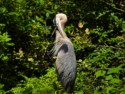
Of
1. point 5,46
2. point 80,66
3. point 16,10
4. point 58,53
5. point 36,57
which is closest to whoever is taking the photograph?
point 58,53

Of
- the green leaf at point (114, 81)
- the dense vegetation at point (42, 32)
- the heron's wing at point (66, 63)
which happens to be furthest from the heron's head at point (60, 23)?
the green leaf at point (114, 81)

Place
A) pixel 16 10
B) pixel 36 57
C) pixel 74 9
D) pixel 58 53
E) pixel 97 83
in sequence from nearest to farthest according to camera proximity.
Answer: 1. pixel 97 83
2. pixel 58 53
3. pixel 16 10
4. pixel 36 57
5. pixel 74 9

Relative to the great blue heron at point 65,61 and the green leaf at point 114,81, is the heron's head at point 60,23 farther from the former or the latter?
the green leaf at point 114,81

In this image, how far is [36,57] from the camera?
25.7 ft

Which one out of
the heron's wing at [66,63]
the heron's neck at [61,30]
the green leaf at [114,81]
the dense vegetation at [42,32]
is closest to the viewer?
the green leaf at [114,81]

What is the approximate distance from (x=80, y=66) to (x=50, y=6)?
8.93ft

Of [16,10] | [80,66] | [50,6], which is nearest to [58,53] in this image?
[80,66]

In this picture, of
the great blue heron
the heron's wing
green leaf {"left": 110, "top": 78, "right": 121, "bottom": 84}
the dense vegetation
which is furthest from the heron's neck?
green leaf {"left": 110, "top": 78, "right": 121, "bottom": 84}

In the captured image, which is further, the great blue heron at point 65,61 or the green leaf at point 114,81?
the great blue heron at point 65,61

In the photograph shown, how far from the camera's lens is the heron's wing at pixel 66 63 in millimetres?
4828

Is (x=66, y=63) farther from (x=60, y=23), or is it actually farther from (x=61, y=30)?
(x=60, y=23)

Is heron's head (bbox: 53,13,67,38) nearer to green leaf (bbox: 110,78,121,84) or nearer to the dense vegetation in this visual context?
the dense vegetation

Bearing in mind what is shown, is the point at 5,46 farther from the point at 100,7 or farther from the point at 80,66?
the point at 100,7

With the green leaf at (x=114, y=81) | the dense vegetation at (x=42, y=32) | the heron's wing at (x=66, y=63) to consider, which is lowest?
the dense vegetation at (x=42, y=32)
